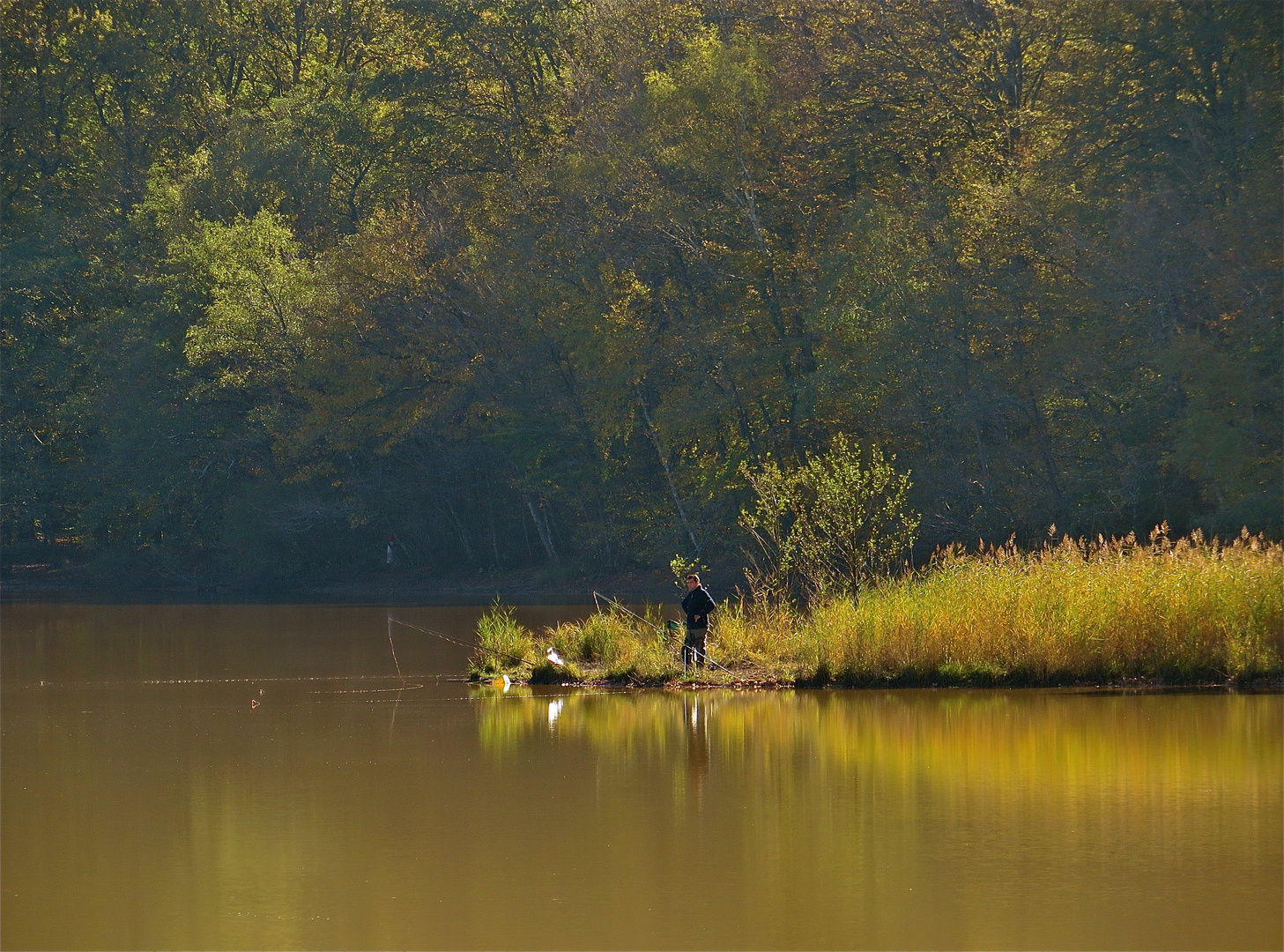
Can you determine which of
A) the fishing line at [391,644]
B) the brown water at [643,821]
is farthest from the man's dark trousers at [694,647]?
the fishing line at [391,644]

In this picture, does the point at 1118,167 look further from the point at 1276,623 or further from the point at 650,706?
the point at 650,706

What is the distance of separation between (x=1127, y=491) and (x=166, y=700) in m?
21.1

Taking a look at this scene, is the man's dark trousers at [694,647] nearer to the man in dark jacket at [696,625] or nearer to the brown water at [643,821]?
the man in dark jacket at [696,625]

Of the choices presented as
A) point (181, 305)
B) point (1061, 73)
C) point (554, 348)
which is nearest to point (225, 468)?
point (181, 305)

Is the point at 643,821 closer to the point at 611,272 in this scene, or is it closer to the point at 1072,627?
the point at 1072,627

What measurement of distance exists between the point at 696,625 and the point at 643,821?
8.86 m

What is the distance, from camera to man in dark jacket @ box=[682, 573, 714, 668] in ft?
67.2

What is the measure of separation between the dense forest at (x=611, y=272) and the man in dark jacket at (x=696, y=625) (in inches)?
172

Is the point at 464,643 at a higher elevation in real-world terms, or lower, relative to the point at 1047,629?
lower

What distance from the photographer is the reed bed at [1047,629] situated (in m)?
19.0

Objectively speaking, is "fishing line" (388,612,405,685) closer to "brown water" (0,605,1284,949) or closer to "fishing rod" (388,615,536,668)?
"fishing rod" (388,615,536,668)

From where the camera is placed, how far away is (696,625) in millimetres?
20859

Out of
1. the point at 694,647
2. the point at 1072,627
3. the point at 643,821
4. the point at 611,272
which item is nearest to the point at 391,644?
the point at 694,647

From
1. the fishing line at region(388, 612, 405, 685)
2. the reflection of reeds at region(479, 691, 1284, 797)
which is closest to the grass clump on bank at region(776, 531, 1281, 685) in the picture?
the reflection of reeds at region(479, 691, 1284, 797)
